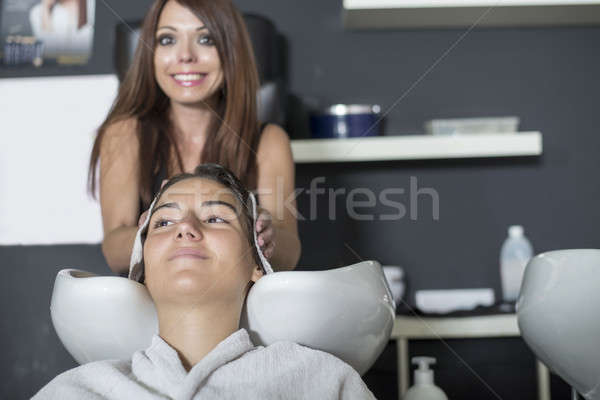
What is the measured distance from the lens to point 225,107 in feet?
5.50

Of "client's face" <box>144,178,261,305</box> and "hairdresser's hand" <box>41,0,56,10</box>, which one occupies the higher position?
"hairdresser's hand" <box>41,0,56,10</box>

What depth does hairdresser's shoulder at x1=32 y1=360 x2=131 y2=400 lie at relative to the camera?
0.92 meters

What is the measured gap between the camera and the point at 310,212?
2150 millimetres

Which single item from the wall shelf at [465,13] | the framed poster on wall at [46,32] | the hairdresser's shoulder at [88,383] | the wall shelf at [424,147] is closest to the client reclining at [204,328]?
the hairdresser's shoulder at [88,383]

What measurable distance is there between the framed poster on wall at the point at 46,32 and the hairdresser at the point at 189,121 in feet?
2.12

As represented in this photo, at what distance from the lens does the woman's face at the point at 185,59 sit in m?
1.58

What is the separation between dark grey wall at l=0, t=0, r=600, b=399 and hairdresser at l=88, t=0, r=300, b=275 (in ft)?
1.74

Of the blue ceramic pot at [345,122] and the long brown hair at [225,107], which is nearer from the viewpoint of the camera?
the long brown hair at [225,107]

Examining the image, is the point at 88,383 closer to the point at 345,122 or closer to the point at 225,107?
the point at 225,107

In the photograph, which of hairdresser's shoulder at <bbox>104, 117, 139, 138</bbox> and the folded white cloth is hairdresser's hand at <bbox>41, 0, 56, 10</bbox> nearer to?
hairdresser's shoulder at <bbox>104, 117, 139, 138</bbox>

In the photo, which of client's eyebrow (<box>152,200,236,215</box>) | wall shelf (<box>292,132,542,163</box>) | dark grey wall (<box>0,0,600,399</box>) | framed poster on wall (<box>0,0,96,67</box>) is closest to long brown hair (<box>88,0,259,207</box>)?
wall shelf (<box>292,132,542,163</box>)

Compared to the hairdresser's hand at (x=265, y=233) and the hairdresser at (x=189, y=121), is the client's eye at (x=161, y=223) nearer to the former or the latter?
the hairdresser's hand at (x=265, y=233)

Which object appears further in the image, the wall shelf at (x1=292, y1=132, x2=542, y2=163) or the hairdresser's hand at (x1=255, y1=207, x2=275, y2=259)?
the wall shelf at (x1=292, y1=132, x2=542, y2=163)

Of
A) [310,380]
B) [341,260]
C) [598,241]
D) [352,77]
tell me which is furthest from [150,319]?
[598,241]
